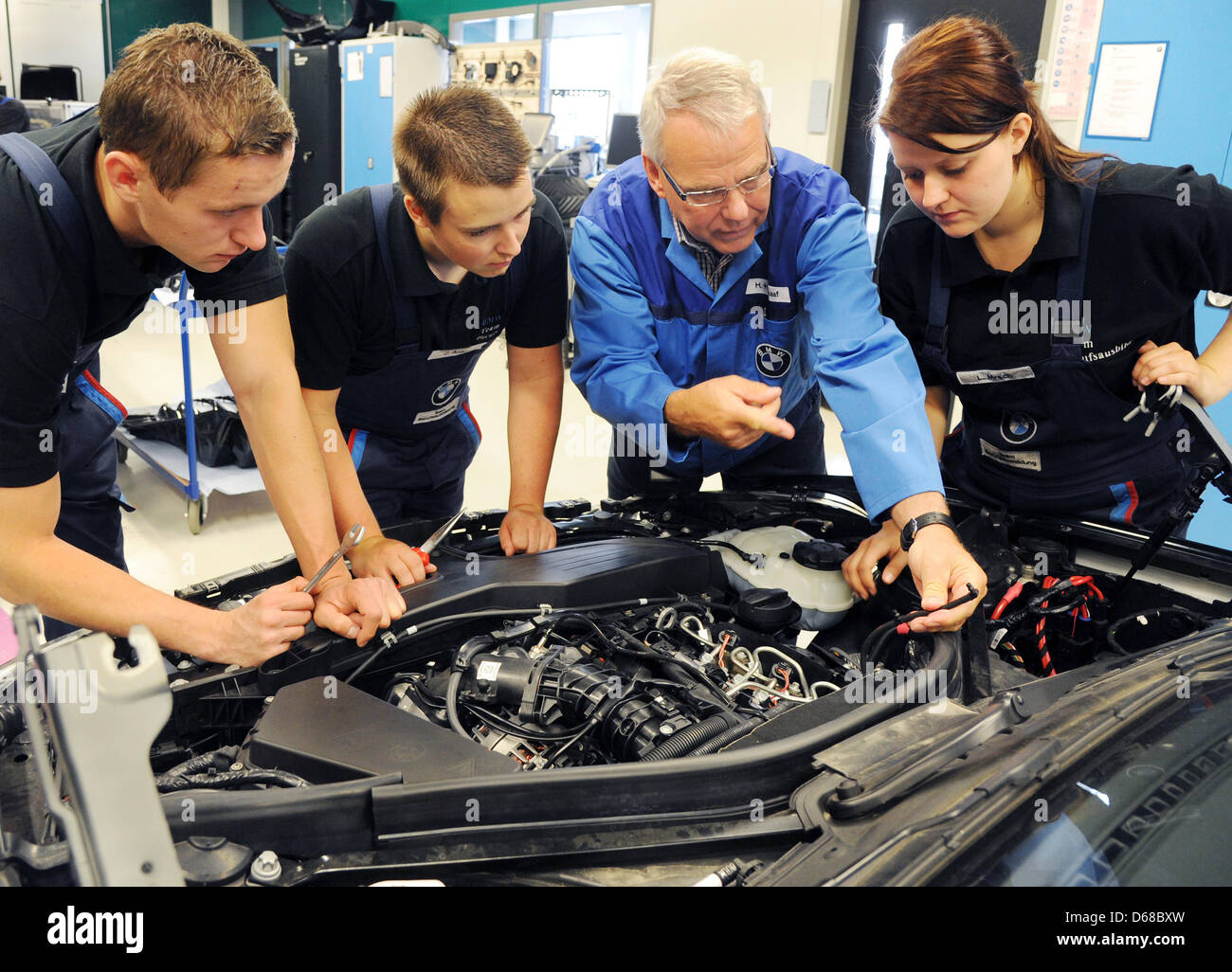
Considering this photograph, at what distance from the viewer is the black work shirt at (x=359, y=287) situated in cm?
169

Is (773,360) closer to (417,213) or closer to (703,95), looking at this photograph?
(703,95)

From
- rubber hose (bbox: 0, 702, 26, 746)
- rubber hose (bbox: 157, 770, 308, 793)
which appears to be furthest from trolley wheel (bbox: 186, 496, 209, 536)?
rubber hose (bbox: 157, 770, 308, 793)

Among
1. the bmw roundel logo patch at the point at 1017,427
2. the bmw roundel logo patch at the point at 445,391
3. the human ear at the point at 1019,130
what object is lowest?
the bmw roundel logo patch at the point at 445,391

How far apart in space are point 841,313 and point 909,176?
25 cm

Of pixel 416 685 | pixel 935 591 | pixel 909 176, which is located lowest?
pixel 416 685

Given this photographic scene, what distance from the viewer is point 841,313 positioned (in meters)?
1.67

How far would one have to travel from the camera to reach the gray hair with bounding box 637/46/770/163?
1.53 m

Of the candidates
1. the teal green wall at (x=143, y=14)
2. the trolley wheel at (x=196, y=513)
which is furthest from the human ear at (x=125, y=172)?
the teal green wall at (x=143, y=14)

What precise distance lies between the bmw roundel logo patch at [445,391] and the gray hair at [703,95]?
0.65 metres

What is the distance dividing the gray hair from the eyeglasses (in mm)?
73

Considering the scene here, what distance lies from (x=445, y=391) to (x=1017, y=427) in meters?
1.16

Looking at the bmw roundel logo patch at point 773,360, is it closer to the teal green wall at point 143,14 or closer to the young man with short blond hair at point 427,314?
the young man with short blond hair at point 427,314

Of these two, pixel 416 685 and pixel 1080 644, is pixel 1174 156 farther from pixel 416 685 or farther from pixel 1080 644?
pixel 416 685
